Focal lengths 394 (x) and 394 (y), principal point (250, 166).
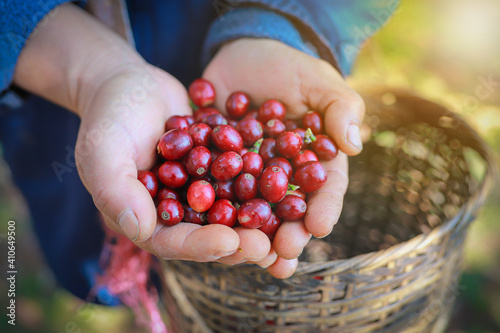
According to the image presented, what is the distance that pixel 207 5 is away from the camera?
1.92 m

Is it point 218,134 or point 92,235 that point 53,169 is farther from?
point 218,134

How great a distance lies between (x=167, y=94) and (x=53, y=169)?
780mm

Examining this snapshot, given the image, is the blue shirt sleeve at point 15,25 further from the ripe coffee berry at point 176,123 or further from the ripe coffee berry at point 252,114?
the ripe coffee berry at point 252,114

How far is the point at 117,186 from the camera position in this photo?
1148mm

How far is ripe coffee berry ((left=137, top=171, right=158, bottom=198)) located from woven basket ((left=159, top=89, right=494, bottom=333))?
0.28 m

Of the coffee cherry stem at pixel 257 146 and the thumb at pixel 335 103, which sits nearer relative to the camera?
the thumb at pixel 335 103

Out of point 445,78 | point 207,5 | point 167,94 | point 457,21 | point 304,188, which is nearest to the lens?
point 304,188

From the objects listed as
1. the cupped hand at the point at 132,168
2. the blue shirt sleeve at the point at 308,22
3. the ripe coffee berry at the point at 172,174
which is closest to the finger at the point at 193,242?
the cupped hand at the point at 132,168

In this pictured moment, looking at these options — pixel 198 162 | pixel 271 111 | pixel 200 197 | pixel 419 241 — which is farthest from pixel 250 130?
pixel 419 241

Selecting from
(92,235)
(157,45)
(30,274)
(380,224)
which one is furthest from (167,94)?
(30,274)

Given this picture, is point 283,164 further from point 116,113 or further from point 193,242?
point 116,113

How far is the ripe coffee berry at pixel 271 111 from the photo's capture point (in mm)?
1683

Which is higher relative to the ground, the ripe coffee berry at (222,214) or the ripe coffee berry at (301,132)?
the ripe coffee berry at (301,132)

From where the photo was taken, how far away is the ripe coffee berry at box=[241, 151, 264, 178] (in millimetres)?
1462
